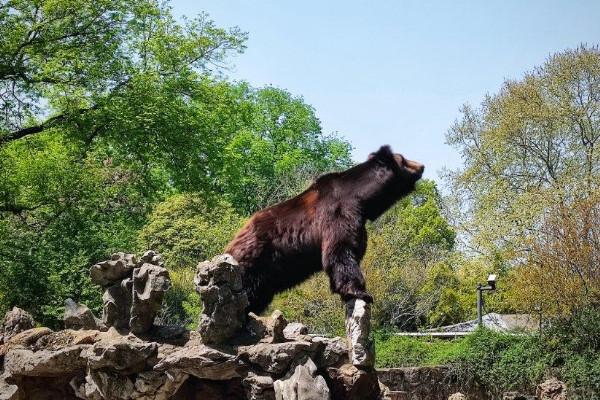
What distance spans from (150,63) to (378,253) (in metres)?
8.64

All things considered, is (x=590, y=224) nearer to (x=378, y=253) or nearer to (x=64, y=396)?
(x=378, y=253)

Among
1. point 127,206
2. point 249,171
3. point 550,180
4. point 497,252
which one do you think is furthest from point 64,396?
point 249,171

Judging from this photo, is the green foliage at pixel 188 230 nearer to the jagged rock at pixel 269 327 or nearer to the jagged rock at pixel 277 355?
the jagged rock at pixel 269 327

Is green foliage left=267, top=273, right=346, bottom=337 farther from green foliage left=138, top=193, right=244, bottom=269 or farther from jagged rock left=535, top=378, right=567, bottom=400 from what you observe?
jagged rock left=535, top=378, right=567, bottom=400

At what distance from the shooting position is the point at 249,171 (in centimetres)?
4288

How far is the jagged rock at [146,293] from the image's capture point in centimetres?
623

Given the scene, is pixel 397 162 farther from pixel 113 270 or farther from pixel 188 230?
pixel 188 230

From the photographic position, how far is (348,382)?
19.4 feet

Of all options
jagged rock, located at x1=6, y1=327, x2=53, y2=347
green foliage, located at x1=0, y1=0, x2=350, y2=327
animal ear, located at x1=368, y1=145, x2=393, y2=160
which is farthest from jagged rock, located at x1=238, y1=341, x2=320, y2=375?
green foliage, located at x1=0, y1=0, x2=350, y2=327

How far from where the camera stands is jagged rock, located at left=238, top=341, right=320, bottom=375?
5664 mm

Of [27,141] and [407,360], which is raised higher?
[27,141]

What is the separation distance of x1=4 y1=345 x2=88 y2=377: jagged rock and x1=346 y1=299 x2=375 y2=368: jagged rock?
203 centimetres

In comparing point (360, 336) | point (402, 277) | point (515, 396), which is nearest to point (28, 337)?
point (360, 336)

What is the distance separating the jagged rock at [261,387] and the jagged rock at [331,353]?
406 mm
